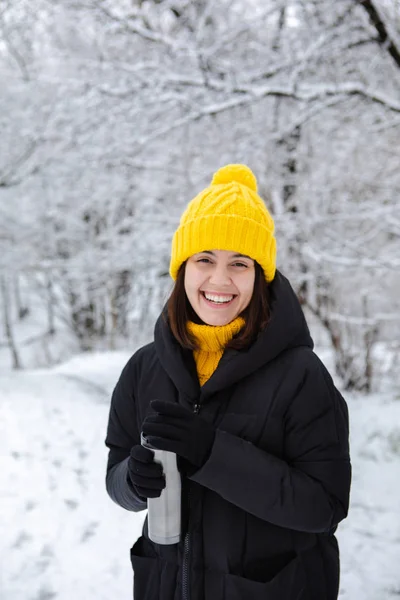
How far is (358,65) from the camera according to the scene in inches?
192

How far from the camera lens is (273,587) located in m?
1.36

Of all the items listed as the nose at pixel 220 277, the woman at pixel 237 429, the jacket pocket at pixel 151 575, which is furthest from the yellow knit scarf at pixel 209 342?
the jacket pocket at pixel 151 575

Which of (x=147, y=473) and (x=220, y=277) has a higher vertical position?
(x=220, y=277)

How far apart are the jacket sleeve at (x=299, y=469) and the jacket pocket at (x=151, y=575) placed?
364 mm

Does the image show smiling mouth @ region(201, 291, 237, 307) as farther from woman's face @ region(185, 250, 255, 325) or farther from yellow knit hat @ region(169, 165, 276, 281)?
yellow knit hat @ region(169, 165, 276, 281)

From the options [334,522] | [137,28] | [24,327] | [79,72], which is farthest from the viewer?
[24,327]

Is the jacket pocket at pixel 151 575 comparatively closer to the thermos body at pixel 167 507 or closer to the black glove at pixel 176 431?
the thermos body at pixel 167 507

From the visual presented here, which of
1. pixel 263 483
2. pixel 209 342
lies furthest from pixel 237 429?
pixel 209 342

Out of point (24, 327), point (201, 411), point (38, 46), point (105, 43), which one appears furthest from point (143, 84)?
point (24, 327)

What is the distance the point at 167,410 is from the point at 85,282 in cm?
1042

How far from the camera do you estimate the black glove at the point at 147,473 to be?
1319 millimetres

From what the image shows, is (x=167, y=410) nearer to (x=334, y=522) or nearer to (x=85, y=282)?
(x=334, y=522)

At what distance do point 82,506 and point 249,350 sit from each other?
314 centimetres

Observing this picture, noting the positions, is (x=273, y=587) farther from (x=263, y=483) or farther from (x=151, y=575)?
(x=151, y=575)
